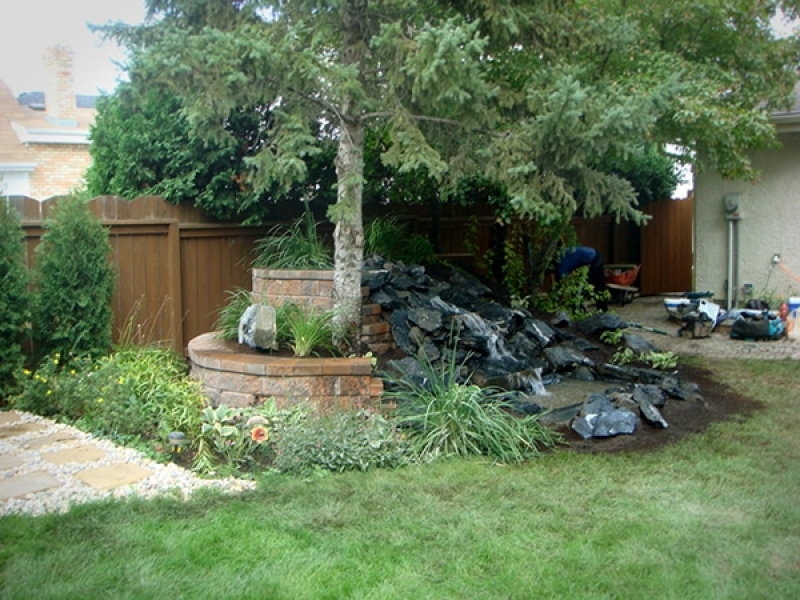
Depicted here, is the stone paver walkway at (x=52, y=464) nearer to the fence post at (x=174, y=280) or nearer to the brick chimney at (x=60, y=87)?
the fence post at (x=174, y=280)

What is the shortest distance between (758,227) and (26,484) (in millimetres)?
9942

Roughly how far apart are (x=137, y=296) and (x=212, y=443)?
290 cm

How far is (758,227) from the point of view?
37.9 feet

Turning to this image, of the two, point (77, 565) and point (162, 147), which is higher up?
point (162, 147)

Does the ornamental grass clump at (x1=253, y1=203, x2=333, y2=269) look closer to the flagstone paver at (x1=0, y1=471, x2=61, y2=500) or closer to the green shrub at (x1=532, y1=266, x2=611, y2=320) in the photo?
the flagstone paver at (x1=0, y1=471, x2=61, y2=500)

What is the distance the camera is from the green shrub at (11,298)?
6.84 metres

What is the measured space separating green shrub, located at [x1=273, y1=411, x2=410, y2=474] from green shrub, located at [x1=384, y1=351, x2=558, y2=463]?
18 centimetres

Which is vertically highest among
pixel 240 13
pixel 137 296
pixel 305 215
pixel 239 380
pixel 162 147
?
pixel 240 13

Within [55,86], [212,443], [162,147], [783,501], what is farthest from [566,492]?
[55,86]

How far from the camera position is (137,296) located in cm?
813

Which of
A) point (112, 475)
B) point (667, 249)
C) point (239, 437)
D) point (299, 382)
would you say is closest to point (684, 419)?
point (299, 382)

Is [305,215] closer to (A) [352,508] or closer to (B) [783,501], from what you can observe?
(A) [352,508]

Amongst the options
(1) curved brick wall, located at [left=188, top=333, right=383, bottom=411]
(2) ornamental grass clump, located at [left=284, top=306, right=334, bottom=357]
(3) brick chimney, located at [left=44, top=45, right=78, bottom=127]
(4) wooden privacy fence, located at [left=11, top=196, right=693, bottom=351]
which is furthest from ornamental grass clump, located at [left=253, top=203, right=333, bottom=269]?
(3) brick chimney, located at [left=44, top=45, right=78, bottom=127]

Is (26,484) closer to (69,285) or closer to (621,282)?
(69,285)
